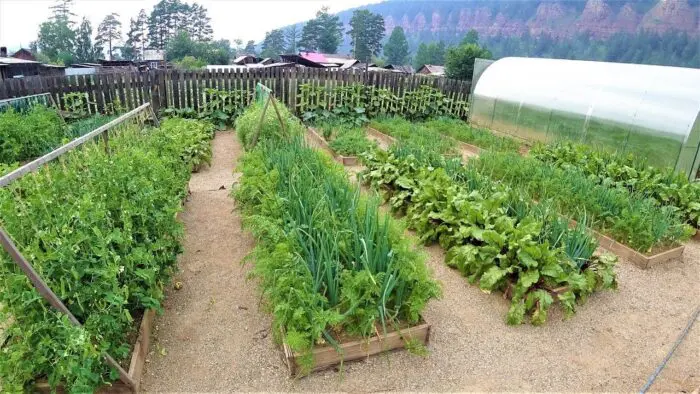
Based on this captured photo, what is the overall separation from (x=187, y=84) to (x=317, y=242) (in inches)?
407

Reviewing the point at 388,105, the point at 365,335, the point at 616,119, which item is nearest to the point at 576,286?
the point at 365,335

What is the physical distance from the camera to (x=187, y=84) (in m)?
11.4

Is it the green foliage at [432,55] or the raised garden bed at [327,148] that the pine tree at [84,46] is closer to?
the green foliage at [432,55]

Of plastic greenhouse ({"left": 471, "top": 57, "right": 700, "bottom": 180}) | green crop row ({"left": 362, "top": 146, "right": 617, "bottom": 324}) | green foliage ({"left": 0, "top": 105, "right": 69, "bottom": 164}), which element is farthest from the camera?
green foliage ({"left": 0, "top": 105, "right": 69, "bottom": 164})

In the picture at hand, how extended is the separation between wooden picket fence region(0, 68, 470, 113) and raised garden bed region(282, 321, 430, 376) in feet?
33.9

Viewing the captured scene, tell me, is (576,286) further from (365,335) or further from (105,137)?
(105,137)

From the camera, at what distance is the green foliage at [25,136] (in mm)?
6617

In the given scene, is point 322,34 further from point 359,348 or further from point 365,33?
point 359,348

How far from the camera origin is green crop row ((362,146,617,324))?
3205 millimetres

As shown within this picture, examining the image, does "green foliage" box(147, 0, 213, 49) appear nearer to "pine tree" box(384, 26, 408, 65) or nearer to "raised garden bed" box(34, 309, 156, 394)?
"pine tree" box(384, 26, 408, 65)

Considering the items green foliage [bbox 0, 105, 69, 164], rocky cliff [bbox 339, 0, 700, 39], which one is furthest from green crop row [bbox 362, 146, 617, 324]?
rocky cliff [bbox 339, 0, 700, 39]

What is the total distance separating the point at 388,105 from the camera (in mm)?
12445

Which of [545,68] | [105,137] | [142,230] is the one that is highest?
[545,68]

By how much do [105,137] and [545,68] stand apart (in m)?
9.21
